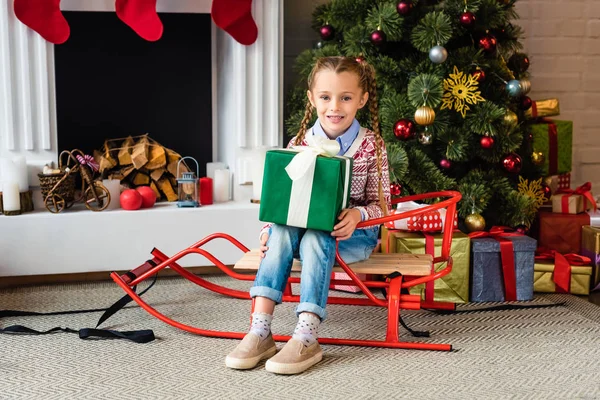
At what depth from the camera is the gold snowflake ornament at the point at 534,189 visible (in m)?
3.08

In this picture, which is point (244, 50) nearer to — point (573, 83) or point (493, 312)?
point (493, 312)

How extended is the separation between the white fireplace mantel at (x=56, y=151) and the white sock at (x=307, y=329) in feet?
3.26

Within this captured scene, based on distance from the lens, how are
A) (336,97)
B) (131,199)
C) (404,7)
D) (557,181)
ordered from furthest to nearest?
(557,181) < (131,199) < (404,7) < (336,97)

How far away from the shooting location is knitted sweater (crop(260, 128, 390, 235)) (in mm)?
2250

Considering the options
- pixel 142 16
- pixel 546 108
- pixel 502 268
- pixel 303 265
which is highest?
pixel 142 16

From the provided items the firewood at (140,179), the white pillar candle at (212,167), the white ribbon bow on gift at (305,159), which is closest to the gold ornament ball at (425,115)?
the white ribbon bow on gift at (305,159)

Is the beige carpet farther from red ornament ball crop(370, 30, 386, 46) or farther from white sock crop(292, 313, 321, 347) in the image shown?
red ornament ball crop(370, 30, 386, 46)

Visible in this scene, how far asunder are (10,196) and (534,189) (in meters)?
2.05

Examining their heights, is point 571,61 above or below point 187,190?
above

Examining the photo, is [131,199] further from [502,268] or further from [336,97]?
[502,268]

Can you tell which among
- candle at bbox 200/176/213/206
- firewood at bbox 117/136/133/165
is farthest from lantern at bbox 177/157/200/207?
firewood at bbox 117/136/133/165

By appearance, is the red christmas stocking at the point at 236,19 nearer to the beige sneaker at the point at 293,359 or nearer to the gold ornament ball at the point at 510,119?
the gold ornament ball at the point at 510,119

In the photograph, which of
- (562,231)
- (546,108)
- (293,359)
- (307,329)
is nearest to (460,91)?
(546,108)

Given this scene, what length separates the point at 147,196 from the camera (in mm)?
2973
